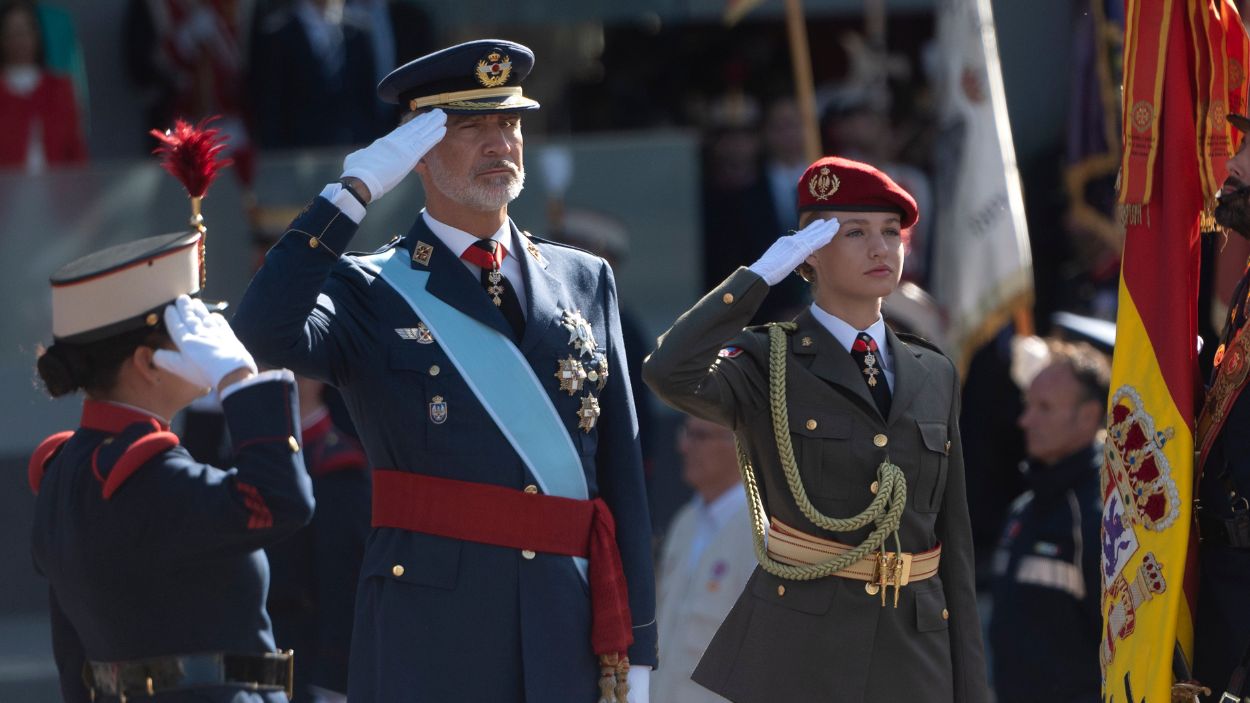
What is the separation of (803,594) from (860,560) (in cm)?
15

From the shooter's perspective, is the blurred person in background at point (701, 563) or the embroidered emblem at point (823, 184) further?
the blurred person in background at point (701, 563)

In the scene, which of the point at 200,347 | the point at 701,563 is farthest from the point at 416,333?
the point at 701,563

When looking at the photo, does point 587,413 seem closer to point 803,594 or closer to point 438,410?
point 438,410

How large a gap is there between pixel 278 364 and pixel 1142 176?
2012mm

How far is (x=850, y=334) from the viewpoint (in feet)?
15.1

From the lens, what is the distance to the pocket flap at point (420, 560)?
424cm

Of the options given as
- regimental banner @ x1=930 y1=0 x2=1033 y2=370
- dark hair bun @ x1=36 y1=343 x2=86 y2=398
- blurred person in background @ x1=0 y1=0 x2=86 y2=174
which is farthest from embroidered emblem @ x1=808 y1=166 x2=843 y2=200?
blurred person in background @ x1=0 y1=0 x2=86 y2=174

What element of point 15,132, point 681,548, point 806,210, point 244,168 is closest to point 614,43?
point 244,168

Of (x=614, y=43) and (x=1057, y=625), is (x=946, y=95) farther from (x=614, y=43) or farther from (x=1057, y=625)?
(x=1057, y=625)

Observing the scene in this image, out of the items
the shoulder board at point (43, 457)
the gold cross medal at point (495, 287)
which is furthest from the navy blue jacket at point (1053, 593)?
the shoulder board at point (43, 457)

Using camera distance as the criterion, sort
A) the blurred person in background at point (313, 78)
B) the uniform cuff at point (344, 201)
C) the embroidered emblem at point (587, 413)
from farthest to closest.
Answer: the blurred person in background at point (313, 78)
the embroidered emblem at point (587, 413)
the uniform cuff at point (344, 201)

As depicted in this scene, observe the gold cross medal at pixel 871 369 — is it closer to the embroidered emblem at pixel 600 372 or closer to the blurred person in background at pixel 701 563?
the embroidered emblem at pixel 600 372

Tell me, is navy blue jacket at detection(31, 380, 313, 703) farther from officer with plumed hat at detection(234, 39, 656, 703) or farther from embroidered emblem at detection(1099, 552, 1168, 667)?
embroidered emblem at detection(1099, 552, 1168, 667)

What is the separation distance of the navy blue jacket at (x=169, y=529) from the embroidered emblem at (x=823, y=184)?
1.27m
